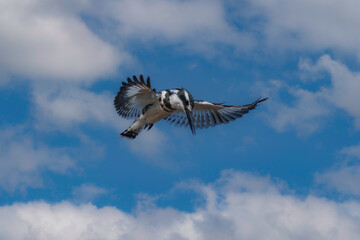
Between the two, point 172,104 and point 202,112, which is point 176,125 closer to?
point 202,112

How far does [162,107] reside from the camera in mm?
24375

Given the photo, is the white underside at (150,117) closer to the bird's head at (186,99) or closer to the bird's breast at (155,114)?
the bird's breast at (155,114)

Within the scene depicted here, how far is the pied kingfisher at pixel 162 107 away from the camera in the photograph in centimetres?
2392

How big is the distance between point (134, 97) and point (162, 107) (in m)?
1.45

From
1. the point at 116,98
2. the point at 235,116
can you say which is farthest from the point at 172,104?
the point at 235,116

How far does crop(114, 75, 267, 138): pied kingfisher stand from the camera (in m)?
23.9

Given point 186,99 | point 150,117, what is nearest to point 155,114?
point 150,117

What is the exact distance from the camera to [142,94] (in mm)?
24375

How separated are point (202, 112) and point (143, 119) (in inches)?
142

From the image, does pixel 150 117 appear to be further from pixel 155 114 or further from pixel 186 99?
pixel 186 99

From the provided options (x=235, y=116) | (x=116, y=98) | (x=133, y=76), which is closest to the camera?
(x=133, y=76)

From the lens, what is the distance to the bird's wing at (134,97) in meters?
23.5

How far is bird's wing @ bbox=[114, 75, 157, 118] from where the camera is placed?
23.5m

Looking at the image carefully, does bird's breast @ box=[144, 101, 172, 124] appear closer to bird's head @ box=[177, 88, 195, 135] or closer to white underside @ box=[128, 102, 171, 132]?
white underside @ box=[128, 102, 171, 132]
